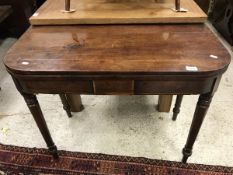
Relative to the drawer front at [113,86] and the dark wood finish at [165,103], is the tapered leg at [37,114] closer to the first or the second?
the drawer front at [113,86]

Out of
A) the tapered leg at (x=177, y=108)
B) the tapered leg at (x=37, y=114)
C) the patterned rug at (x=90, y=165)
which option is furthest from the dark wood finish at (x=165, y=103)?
the tapered leg at (x=37, y=114)

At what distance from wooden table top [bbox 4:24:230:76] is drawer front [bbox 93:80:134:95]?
0.05 m

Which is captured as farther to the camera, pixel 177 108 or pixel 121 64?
pixel 177 108

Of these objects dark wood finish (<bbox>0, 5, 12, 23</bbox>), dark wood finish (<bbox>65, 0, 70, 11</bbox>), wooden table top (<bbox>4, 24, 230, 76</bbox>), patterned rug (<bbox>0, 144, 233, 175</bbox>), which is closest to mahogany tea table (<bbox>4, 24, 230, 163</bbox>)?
wooden table top (<bbox>4, 24, 230, 76</bbox>)

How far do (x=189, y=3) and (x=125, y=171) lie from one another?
2.81 ft

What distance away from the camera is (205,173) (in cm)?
104

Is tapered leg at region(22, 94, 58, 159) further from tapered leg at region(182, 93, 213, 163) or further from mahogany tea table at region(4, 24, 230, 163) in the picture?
tapered leg at region(182, 93, 213, 163)

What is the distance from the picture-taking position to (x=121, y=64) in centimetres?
71

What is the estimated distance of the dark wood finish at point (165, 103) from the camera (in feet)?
4.19

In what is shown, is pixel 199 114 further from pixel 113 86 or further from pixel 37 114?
pixel 37 114

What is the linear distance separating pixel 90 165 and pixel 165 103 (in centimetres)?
55

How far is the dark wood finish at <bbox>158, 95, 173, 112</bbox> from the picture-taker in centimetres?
128

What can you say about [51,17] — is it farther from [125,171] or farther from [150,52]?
[125,171]

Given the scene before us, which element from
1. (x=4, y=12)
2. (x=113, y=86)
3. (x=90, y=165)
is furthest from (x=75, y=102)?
(x=4, y=12)
